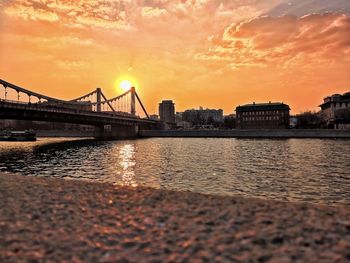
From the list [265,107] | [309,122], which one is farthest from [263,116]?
[309,122]

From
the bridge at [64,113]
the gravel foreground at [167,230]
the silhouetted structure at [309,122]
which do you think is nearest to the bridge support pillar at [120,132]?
the bridge at [64,113]

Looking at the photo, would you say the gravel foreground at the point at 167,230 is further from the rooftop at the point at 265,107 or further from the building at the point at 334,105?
the rooftop at the point at 265,107

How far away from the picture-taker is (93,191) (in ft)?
33.0


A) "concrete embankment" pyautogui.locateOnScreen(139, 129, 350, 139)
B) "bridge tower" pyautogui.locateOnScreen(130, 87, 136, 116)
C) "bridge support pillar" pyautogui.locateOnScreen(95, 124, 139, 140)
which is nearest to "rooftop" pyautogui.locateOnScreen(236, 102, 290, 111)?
"bridge tower" pyautogui.locateOnScreen(130, 87, 136, 116)

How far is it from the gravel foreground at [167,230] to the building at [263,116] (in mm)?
146928

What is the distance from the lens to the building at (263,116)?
150 metres

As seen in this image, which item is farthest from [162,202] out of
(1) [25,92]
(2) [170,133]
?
(2) [170,133]

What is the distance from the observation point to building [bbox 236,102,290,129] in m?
150

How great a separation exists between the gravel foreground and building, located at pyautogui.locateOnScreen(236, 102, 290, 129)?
14693 centimetres

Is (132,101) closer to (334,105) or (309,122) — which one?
(309,122)

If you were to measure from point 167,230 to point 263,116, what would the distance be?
153690mm

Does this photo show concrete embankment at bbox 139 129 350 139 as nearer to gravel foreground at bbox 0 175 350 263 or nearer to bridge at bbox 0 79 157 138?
bridge at bbox 0 79 157 138

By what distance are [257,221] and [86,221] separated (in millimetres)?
3698

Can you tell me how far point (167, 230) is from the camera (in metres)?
6.14
